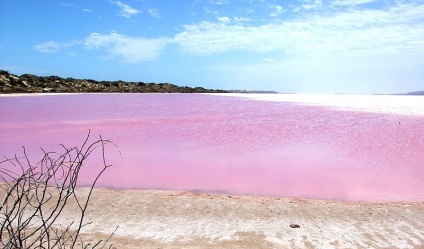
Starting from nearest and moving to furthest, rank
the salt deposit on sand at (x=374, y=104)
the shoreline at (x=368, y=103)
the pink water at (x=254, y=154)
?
the pink water at (x=254, y=154)
the shoreline at (x=368, y=103)
the salt deposit on sand at (x=374, y=104)

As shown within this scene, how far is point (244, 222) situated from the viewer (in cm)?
567

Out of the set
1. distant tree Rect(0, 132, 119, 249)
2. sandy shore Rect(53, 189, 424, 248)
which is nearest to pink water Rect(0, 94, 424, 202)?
sandy shore Rect(53, 189, 424, 248)

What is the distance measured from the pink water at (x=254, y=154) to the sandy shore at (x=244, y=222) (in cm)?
62

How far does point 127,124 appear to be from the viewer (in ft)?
52.3

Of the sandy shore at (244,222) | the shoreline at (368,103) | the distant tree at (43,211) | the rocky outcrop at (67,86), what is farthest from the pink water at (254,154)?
the rocky outcrop at (67,86)

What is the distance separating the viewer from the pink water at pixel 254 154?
752 centimetres

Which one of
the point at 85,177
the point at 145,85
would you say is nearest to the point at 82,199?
the point at 85,177

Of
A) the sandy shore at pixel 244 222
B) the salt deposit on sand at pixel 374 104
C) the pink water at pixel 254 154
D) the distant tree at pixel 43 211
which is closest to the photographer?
the distant tree at pixel 43 211

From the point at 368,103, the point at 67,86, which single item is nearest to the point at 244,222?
the point at 368,103

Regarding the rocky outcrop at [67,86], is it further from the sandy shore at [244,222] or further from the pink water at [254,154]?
the sandy shore at [244,222]

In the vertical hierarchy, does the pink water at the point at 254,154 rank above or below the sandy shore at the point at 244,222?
above

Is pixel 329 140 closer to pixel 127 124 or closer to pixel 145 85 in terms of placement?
pixel 127 124

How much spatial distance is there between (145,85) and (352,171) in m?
59.1

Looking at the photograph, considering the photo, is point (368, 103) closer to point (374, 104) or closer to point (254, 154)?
point (374, 104)
